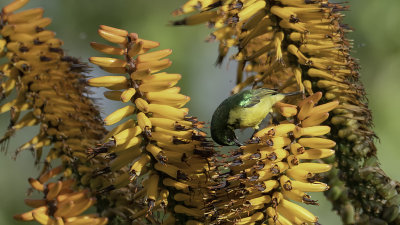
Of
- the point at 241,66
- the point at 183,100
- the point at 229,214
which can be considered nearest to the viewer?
A: the point at 229,214

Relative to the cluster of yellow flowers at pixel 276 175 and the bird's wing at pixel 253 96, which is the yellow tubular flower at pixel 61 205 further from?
the bird's wing at pixel 253 96

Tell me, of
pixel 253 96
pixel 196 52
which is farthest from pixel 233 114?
pixel 196 52

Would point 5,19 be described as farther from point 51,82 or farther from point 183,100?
point 183,100

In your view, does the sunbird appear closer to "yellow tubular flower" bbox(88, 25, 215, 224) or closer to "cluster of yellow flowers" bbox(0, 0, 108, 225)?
"yellow tubular flower" bbox(88, 25, 215, 224)

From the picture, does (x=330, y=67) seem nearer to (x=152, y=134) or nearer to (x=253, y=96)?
(x=253, y=96)

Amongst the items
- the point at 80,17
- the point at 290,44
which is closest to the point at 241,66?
the point at 290,44

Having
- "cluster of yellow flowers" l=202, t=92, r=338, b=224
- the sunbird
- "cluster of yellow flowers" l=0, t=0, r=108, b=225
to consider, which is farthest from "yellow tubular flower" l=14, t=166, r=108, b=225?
the sunbird
